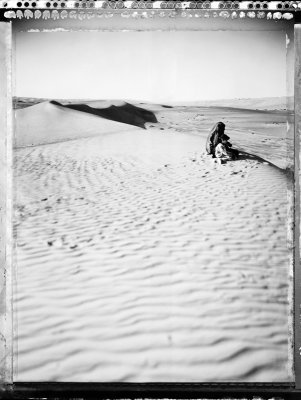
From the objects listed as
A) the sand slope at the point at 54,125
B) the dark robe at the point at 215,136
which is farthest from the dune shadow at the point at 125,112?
the dark robe at the point at 215,136

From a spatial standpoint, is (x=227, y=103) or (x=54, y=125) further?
(x=54, y=125)

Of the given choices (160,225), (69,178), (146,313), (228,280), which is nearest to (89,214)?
(69,178)

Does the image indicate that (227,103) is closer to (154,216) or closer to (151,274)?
(154,216)

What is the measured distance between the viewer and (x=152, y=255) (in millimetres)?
3938

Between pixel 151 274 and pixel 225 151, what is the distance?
67.5 inches

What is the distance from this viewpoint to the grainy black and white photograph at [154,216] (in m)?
3.64

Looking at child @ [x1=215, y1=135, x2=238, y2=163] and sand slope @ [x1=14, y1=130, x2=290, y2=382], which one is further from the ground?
child @ [x1=215, y1=135, x2=238, y2=163]

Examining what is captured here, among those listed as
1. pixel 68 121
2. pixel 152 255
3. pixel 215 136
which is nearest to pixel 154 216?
pixel 152 255

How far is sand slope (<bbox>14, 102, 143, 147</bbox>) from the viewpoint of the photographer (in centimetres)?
402

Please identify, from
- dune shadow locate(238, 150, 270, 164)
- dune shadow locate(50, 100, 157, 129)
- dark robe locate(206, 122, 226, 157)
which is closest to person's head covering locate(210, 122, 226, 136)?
dark robe locate(206, 122, 226, 157)

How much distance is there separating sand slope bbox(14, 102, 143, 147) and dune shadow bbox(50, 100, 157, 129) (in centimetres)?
10

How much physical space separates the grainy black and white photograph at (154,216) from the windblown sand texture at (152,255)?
1 centimetres

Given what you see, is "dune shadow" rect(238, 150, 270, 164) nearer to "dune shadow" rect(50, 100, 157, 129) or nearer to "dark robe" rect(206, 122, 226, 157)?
"dark robe" rect(206, 122, 226, 157)

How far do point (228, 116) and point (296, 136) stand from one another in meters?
0.75
